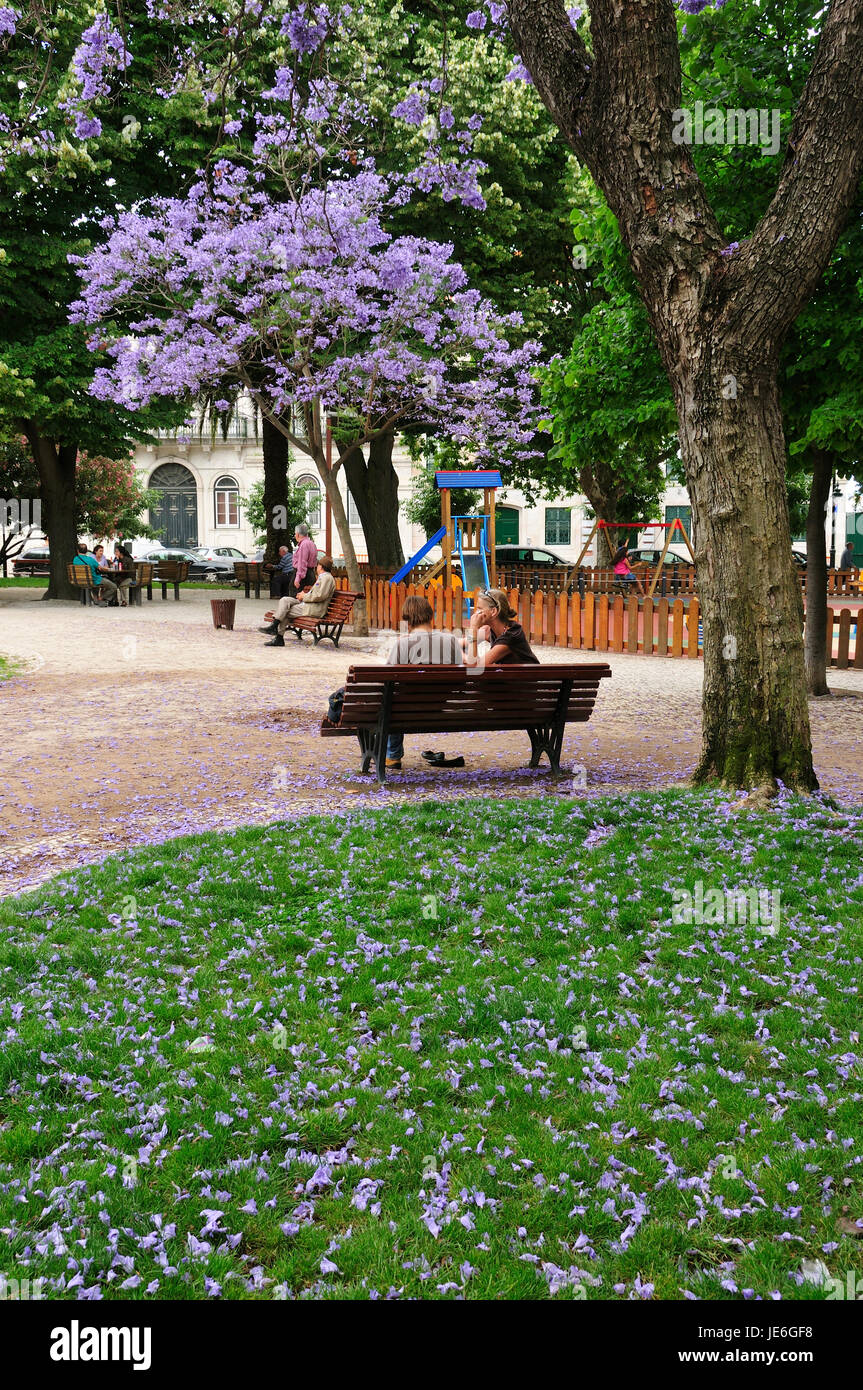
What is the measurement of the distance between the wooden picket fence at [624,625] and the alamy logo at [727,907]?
40.1 feet

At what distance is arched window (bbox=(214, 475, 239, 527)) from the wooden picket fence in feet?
125

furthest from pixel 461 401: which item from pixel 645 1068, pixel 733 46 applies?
pixel 645 1068

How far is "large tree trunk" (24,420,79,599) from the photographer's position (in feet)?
92.1

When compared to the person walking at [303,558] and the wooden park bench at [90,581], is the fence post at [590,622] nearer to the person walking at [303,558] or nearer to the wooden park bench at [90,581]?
the person walking at [303,558]

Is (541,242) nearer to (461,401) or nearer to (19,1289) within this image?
(461,401)

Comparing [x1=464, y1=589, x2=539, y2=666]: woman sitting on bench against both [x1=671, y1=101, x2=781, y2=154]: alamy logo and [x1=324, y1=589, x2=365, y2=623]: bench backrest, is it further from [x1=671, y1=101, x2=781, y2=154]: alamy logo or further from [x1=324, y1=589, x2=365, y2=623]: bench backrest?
[x1=324, y1=589, x2=365, y2=623]: bench backrest

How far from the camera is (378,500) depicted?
2747cm

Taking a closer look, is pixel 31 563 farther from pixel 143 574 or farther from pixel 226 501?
pixel 143 574

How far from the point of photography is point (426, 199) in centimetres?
2305

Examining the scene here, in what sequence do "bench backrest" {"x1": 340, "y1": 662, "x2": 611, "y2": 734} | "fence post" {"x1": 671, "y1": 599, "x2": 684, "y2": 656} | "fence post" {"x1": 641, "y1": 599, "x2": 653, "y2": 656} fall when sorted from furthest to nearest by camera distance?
1. "fence post" {"x1": 641, "y1": 599, "x2": 653, "y2": 656}
2. "fence post" {"x1": 671, "y1": 599, "x2": 684, "y2": 656}
3. "bench backrest" {"x1": 340, "y1": 662, "x2": 611, "y2": 734}

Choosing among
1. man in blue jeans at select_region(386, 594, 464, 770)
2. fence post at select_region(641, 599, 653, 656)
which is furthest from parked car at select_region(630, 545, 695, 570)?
man in blue jeans at select_region(386, 594, 464, 770)

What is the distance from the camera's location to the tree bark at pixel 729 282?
262 inches

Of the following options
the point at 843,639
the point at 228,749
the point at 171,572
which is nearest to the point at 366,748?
the point at 228,749
